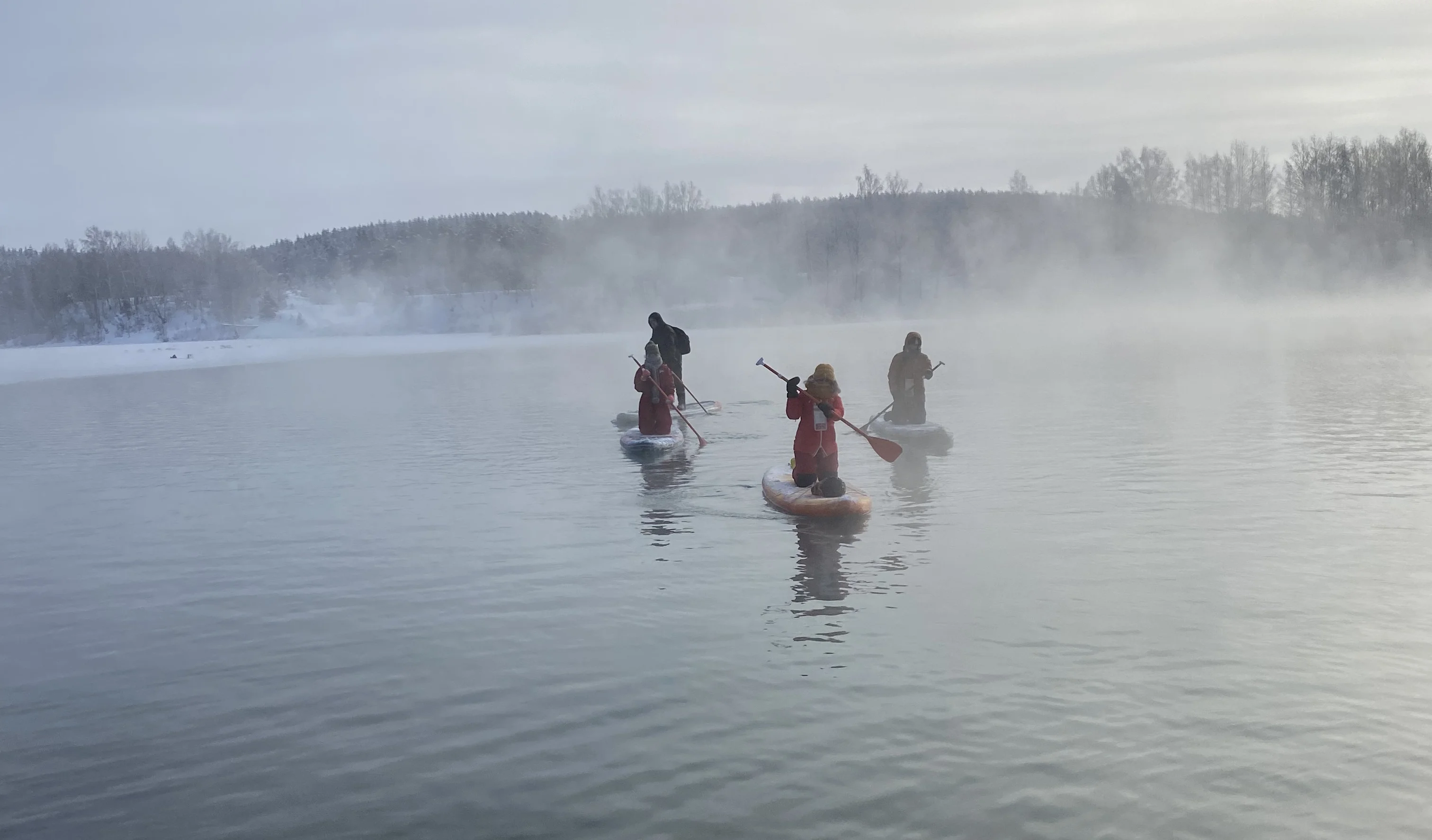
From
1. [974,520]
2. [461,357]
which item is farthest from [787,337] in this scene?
[974,520]

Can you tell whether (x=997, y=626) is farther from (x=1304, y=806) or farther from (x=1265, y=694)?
(x=1304, y=806)

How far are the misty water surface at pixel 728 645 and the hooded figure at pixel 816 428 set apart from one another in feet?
2.40

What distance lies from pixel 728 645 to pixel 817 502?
5.10 metres

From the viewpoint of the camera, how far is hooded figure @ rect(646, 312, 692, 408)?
27344 mm

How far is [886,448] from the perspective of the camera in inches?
703

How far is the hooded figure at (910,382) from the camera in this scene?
2136cm

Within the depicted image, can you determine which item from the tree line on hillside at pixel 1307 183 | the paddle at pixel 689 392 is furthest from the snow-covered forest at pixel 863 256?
the paddle at pixel 689 392

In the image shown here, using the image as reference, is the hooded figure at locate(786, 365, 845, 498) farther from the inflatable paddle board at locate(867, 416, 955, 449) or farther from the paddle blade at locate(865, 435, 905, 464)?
the inflatable paddle board at locate(867, 416, 955, 449)

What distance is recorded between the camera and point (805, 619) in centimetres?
1046

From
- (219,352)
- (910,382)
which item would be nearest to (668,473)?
(910,382)

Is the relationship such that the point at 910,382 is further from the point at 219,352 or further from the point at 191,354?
the point at 219,352

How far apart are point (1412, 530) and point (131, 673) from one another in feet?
42.9

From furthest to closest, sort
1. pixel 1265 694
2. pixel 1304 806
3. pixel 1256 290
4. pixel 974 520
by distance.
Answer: pixel 1256 290 → pixel 974 520 → pixel 1265 694 → pixel 1304 806

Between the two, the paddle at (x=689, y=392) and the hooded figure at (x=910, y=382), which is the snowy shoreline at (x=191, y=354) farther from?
the hooded figure at (x=910, y=382)
